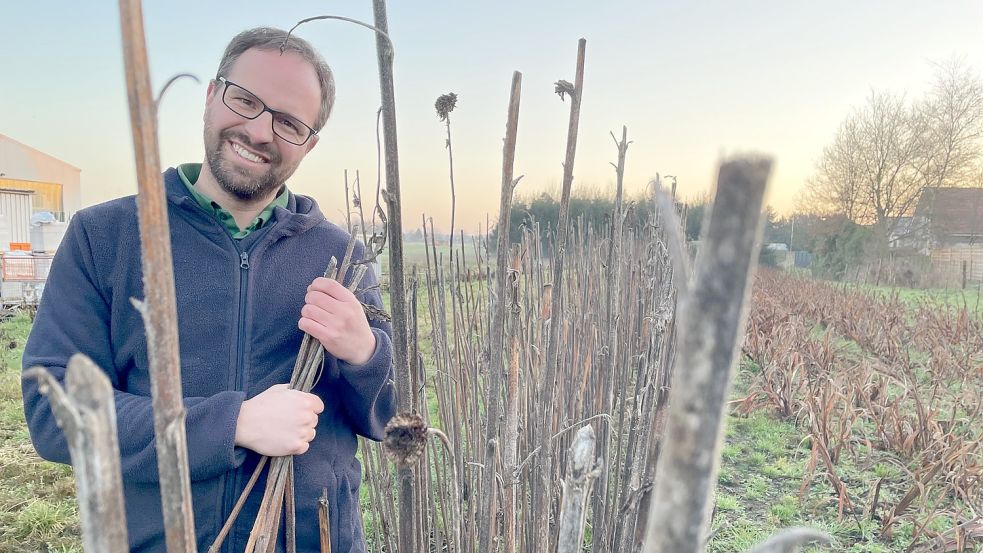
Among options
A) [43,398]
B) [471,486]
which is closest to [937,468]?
[471,486]

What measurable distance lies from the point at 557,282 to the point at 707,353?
0.84 meters

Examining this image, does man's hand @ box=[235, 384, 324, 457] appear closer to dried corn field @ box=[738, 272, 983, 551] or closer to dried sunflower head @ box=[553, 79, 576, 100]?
dried sunflower head @ box=[553, 79, 576, 100]

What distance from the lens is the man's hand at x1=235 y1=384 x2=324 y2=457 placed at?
0.74 metres

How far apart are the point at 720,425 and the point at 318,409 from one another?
720 millimetres

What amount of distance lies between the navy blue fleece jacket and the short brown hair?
0.76 feet

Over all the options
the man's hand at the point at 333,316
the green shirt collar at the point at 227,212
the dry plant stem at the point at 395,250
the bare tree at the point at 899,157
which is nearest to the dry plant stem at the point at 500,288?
the dry plant stem at the point at 395,250

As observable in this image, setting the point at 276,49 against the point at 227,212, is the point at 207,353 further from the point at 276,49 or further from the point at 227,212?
the point at 276,49

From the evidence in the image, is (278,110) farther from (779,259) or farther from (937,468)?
(779,259)

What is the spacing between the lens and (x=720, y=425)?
160 mm

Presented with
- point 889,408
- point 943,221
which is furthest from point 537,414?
point 943,221

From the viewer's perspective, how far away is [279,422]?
765mm

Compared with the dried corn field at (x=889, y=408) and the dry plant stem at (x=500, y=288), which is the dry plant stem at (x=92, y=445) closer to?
Result: the dry plant stem at (x=500, y=288)

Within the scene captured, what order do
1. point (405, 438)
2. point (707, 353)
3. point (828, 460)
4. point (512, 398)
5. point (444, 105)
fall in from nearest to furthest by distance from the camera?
point (707, 353) < point (405, 438) < point (512, 398) < point (444, 105) < point (828, 460)

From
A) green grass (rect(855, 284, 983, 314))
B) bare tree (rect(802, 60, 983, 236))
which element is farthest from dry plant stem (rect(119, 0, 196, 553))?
bare tree (rect(802, 60, 983, 236))
